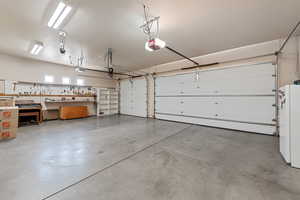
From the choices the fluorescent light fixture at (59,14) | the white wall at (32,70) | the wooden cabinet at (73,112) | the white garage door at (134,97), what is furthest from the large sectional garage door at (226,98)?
the white wall at (32,70)

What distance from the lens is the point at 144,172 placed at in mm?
1890

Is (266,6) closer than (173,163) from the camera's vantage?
No

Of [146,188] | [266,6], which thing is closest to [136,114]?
[146,188]

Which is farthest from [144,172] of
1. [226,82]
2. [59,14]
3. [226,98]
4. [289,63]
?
[289,63]

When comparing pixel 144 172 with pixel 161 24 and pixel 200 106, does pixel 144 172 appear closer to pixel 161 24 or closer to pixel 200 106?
pixel 161 24

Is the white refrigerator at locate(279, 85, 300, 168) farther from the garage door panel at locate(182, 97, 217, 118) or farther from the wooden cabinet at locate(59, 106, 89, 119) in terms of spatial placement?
the wooden cabinet at locate(59, 106, 89, 119)

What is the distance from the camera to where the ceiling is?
2.33 metres

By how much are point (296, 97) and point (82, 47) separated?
5741 mm

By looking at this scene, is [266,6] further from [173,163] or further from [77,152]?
[77,152]

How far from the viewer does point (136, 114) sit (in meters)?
7.95

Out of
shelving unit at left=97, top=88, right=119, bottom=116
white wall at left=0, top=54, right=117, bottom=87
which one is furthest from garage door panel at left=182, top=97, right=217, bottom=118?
white wall at left=0, top=54, right=117, bottom=87

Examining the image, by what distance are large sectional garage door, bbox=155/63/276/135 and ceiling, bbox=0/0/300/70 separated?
1080 mm

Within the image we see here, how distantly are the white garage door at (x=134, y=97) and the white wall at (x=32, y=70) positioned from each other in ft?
7.85

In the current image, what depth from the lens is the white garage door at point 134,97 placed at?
24.7 ft
